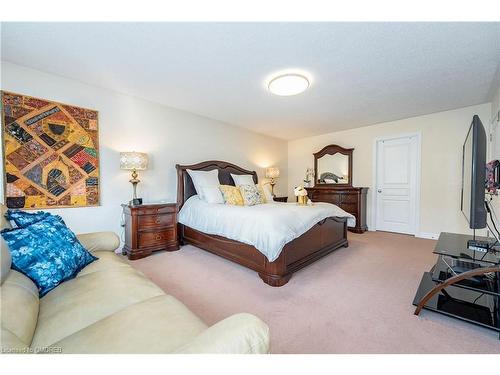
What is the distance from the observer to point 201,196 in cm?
334

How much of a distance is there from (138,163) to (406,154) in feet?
15.4

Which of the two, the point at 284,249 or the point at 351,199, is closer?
the point at 284,249

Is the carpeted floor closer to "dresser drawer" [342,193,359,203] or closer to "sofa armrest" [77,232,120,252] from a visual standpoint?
"sofa armrest" [77,232,120,252]

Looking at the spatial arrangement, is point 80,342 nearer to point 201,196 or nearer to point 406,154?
point 201,196

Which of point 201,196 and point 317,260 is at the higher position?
point 201,196

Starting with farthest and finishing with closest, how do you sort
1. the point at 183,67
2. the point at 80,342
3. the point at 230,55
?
the point at 183,67, the point at 230,55, the point at 80,342

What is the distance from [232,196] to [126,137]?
176cm

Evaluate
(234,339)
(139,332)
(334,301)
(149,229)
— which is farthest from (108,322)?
(149,229)

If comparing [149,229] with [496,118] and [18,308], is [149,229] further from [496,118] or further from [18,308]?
[496,118]

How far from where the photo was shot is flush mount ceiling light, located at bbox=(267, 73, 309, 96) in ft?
7.73

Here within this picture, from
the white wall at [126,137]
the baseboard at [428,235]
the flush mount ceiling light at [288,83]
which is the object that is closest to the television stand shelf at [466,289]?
the flush mount ceiling light at [288,83]

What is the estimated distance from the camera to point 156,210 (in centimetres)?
300

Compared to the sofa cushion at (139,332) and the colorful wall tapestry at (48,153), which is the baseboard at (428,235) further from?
the colorful wall tapestry at (48,153)
